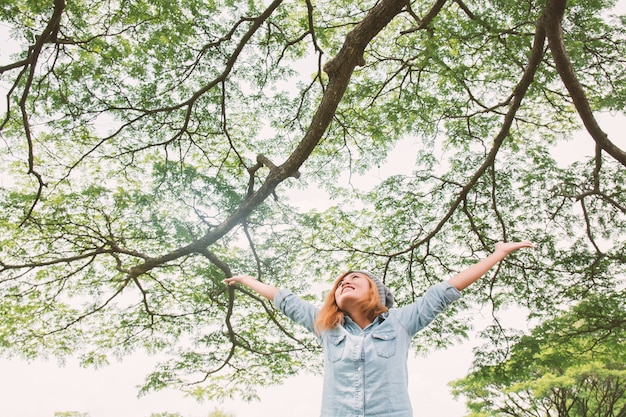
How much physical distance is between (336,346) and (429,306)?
15.6 inches

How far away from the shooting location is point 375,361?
1547mm

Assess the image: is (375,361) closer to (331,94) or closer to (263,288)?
(263,288)

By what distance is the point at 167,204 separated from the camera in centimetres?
480

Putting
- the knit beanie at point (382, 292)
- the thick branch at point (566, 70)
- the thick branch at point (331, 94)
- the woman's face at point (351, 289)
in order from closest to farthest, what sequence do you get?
the woman's face at point (351, 289)
the knit beanie at point (382, 292)
the thick branch at point (566, 70)
the thick branch at point (331, 94)

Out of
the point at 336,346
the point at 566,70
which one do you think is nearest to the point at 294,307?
the point at 336,346

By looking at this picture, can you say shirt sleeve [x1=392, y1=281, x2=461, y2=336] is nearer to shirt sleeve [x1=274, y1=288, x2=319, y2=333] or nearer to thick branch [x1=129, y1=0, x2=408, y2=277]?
shirt sleeve [x1=274, y1=288, x2=319, y2=333]

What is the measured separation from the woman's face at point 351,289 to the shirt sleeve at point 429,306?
178mm

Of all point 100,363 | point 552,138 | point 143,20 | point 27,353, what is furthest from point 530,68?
point 27,353

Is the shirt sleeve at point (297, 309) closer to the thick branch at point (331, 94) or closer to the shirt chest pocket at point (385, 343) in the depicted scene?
the shirt chest pocket at point (385, 343)

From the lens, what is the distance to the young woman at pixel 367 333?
1.49 m

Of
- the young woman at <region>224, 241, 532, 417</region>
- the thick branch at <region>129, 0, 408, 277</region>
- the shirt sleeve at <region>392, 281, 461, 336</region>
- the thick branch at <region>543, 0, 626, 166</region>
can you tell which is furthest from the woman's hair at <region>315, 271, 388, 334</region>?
A: the thick branch at <region>543, 0, 626, 166</region>

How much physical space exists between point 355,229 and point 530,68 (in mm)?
2968

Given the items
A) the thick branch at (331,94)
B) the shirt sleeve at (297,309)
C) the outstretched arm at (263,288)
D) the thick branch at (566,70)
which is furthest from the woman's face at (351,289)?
the thick branch at (566,70)

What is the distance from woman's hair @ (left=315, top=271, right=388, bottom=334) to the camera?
172cm
